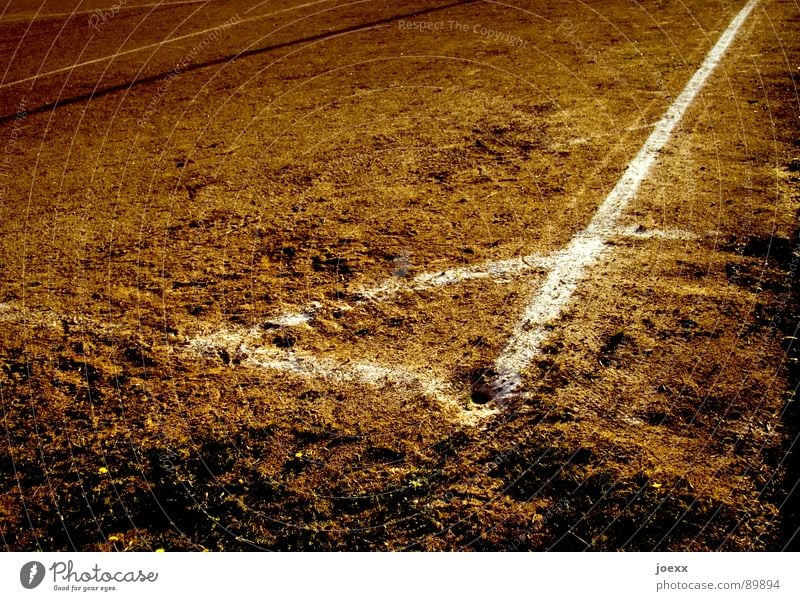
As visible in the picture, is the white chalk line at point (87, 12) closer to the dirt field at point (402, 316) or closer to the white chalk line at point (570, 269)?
the dirt field at point (402, 316)

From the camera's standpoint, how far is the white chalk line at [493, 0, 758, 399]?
3.11 m

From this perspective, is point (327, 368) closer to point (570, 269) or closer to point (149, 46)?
point (570, 269)

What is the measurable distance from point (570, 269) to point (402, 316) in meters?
1.03

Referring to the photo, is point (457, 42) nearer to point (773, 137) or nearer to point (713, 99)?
point (713, 99)

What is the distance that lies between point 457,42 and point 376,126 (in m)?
2.99

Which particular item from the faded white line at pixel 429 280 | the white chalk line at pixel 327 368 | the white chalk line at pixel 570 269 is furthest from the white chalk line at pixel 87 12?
the white chalk line at pixel 327 368

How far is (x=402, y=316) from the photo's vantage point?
344 cm

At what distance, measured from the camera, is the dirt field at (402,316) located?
252cm

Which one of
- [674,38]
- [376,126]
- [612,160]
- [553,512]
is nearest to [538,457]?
[553,512]

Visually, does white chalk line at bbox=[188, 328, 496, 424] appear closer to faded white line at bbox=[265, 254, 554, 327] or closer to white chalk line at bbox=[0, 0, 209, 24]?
faded white line at bbox=[265, 254, 554, 327]

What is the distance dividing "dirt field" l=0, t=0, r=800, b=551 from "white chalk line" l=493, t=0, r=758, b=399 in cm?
2

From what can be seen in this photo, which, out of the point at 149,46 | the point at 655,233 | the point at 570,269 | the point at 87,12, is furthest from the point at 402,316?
the point at 87,12

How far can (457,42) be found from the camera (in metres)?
8.10

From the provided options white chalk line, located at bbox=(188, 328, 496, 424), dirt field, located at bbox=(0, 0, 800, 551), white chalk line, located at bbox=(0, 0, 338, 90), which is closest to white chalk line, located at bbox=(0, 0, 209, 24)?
white chalk line, located at bbox=(0, 0, 338, 90)
